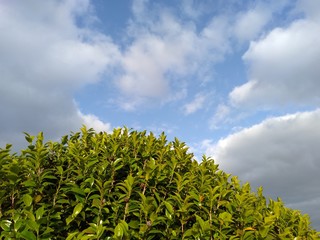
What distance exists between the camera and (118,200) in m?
5.86

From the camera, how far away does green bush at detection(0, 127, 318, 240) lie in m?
5.43

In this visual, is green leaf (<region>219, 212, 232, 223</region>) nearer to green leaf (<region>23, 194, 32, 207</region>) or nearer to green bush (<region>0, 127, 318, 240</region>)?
green bush (<region>0, 127, 318, 240</region>)

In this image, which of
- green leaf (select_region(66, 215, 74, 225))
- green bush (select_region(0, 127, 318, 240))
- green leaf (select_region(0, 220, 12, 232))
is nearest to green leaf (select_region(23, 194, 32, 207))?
green bush (select_region(0, 127, 318, 240))

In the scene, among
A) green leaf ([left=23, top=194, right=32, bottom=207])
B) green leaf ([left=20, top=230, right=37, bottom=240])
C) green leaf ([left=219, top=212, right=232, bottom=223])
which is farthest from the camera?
green leaf ([left=219, top=212, right=232, bottom=223])

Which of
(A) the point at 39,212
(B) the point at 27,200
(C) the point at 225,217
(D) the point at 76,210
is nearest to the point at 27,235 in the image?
(A) the point at 39,212

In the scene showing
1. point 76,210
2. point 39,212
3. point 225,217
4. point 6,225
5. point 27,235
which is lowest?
point 27,235

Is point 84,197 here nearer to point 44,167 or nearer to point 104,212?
point 104,212

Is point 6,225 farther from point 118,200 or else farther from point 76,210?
point 118,200

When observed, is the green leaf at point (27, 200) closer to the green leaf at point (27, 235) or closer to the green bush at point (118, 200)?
the green bush at point (118, 200)

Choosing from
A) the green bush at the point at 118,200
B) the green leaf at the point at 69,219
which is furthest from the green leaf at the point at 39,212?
the green leaf at the point at 69,219

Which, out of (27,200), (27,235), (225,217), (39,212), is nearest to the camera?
(27,235)

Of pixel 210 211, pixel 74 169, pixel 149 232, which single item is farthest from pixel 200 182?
pixel 74 169

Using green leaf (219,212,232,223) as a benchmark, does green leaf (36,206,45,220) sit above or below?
below

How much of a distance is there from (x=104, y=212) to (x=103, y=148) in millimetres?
1711
